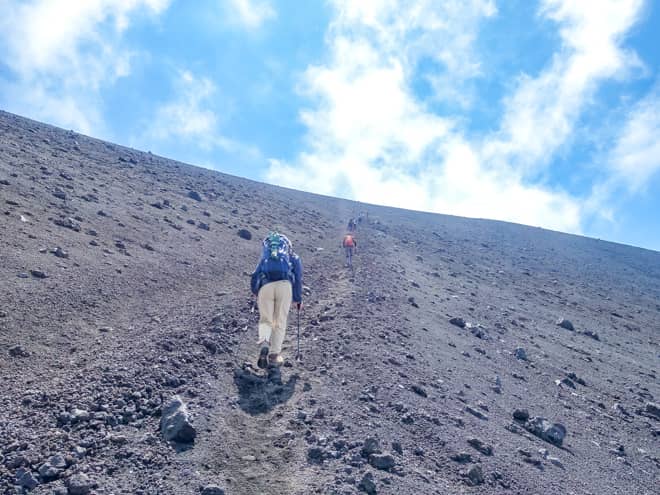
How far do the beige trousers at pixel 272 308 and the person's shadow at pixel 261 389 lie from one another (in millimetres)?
546

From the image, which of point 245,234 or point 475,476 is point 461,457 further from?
point 245,234

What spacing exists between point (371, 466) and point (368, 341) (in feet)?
12.5

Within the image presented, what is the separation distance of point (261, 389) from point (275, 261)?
1924mm

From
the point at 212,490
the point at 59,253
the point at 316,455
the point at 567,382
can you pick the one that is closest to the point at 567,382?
the point at 567,382

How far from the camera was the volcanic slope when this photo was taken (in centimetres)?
488

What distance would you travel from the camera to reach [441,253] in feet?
90.4

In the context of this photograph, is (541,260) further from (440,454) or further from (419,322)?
(440,454)

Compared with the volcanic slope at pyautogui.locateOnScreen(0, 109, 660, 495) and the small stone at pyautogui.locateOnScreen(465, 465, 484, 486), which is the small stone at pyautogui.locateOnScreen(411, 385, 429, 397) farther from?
the small stone at pyautogui.locateOnScreen(465, 465, 484, 486)

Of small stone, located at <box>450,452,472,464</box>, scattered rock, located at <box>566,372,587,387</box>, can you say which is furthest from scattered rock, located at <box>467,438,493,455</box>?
scattered rock, located at <box>566,372,587,387</box>

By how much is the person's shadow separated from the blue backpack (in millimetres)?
1356

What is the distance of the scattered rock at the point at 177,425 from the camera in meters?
5.01

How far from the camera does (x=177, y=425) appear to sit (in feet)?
16.6

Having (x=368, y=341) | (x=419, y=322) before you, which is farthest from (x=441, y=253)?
(x=368, y=341)

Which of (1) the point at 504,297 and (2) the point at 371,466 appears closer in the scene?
(2) the point at 371,466
